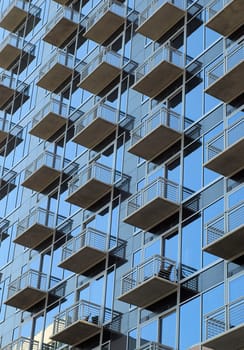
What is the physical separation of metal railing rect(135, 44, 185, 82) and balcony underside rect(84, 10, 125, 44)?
3606 mm

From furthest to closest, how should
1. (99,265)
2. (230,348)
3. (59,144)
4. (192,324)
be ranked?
(59,144) < (99,265) < (192,324) < (230,348)

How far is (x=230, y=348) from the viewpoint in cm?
2711

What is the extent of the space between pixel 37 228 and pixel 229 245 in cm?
1328

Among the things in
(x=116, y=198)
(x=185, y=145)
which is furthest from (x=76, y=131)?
(x=185, y=145)

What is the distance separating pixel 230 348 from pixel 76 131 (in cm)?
1612

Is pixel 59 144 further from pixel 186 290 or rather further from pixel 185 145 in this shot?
pixel 186 290

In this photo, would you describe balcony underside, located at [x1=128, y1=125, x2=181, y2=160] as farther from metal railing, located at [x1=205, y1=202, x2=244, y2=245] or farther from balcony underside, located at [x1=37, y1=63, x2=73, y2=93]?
balcony underside, located at [x1=37, y1=63, x2=73, y2=93]

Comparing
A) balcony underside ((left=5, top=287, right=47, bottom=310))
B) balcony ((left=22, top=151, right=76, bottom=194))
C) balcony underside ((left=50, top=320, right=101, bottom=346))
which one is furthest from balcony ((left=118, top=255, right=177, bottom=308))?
balcony ((left=22, top=151, right=76, bottom=194))

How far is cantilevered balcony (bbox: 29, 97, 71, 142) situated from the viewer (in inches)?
1679

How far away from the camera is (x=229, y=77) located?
3122 centimetres

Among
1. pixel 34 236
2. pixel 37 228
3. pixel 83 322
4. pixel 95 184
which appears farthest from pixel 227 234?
pixel 34 236

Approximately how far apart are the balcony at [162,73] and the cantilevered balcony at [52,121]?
6.69 metres

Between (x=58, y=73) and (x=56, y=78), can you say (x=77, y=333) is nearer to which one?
(x=58, y=73)

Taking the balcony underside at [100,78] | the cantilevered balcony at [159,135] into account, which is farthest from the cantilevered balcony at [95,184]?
the balcony underside at [100,78]
